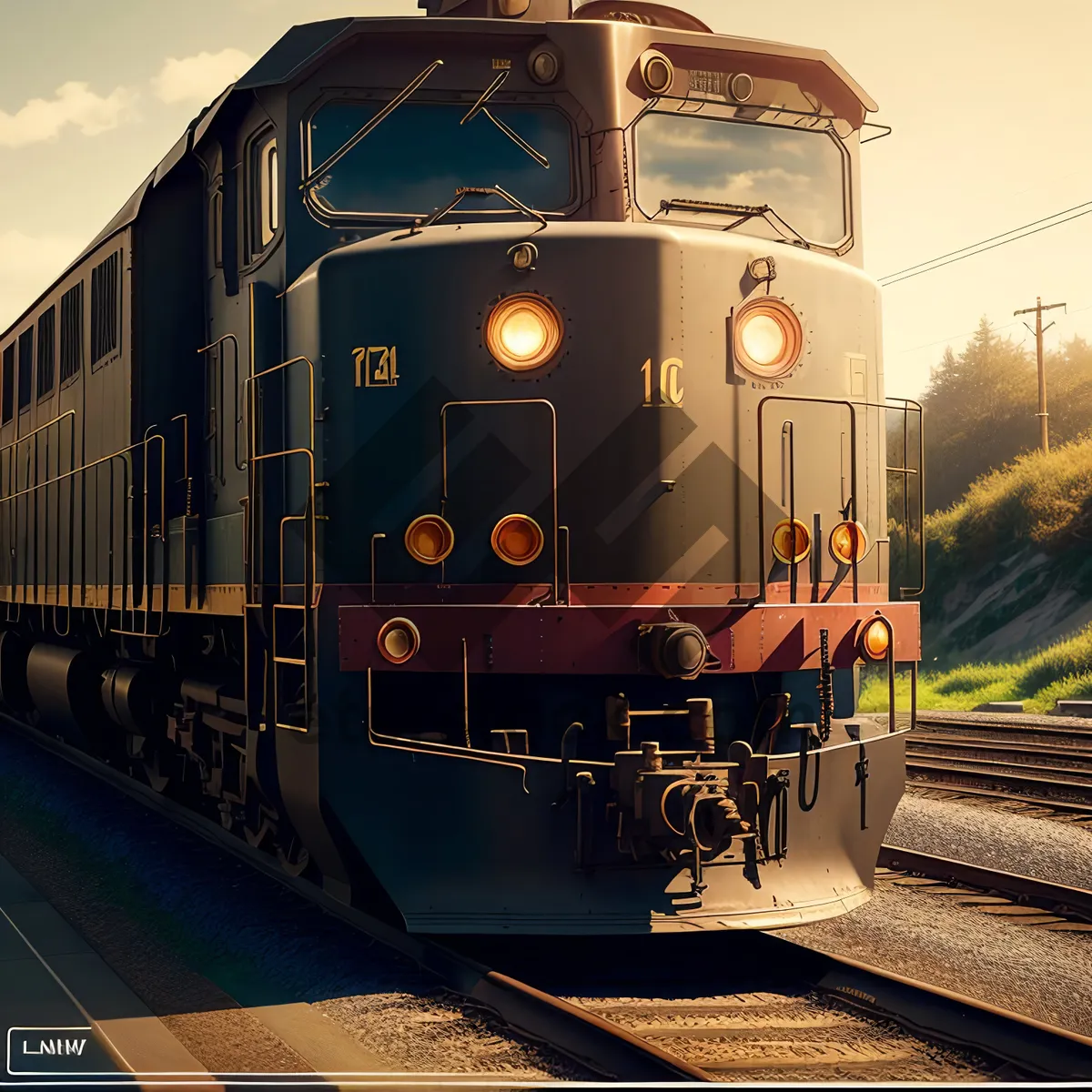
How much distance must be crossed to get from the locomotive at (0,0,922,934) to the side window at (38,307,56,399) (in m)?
4.65

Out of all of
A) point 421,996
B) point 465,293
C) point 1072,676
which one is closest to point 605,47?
point 465,293

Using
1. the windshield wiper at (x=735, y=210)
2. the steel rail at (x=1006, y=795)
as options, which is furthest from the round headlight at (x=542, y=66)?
the steel rail at (x=1006, y=795)

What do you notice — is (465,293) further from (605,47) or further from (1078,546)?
(1078,546)

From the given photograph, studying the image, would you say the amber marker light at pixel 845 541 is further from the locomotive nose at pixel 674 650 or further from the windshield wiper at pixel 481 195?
the windshield wiper at pixel 481 195

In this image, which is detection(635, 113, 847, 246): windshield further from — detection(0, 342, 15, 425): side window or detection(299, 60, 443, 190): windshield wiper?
detection(0, 342, 15, 425): side window

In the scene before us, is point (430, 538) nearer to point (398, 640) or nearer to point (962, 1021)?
point (398, 640)

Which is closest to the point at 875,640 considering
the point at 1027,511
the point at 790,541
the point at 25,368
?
the point at 790,541

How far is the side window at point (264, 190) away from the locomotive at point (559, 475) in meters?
0.02

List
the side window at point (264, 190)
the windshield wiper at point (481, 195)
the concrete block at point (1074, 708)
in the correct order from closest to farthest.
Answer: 1. the windshield wiper at point (481, 195)
2. the side window at point (264, 190)
3. the concrete block at point (1074, 708)

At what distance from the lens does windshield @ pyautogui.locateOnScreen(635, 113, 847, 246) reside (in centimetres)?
651

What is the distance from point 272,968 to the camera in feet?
19.8

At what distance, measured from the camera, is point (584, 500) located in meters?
5.96

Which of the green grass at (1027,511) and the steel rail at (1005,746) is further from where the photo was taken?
the green grass at (1027,511)

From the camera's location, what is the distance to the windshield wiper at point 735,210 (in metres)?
6.49
